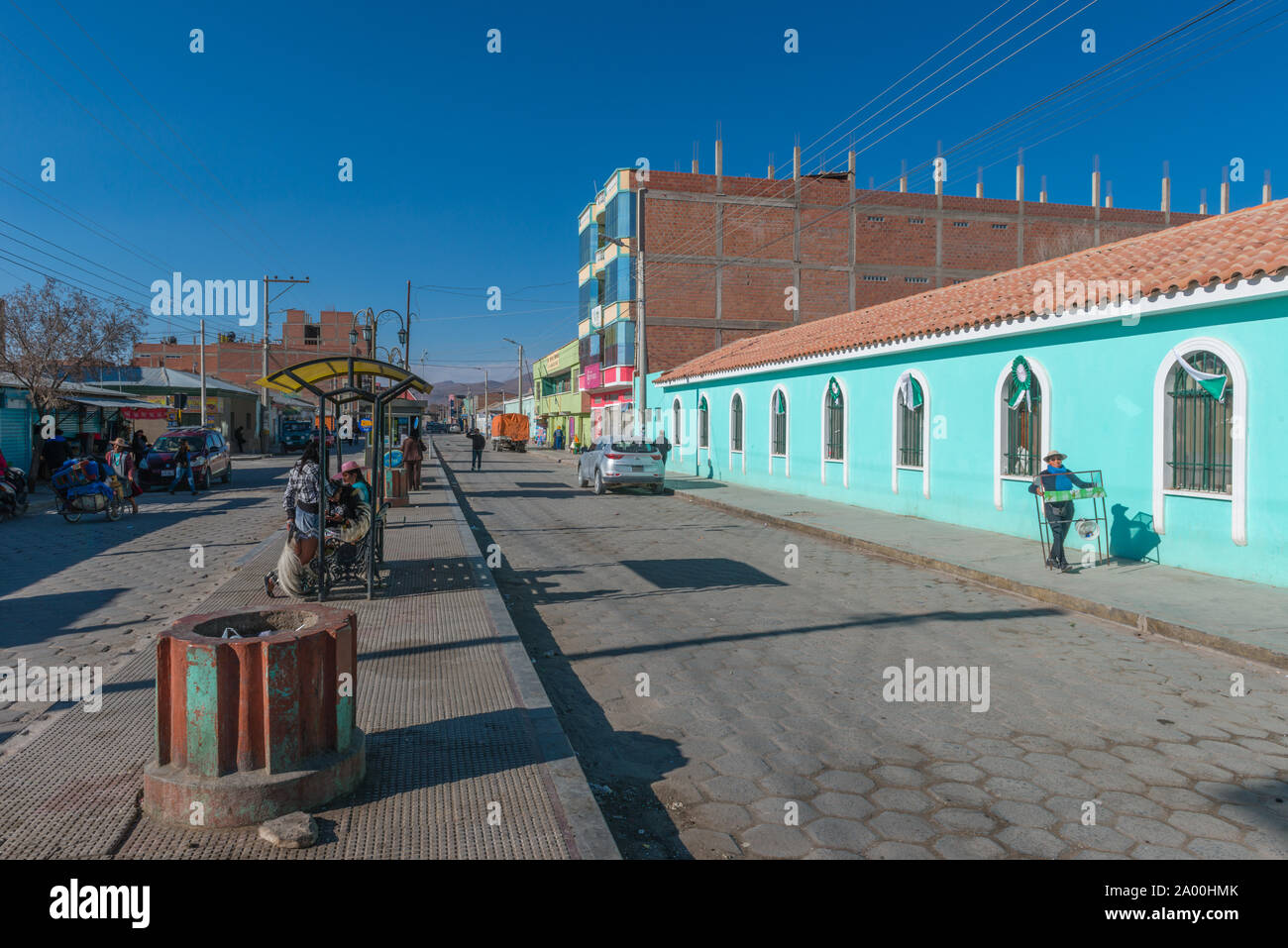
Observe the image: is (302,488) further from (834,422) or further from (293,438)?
(293,438)

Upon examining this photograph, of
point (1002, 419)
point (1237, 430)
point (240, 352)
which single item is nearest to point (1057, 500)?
point (1237, 430)

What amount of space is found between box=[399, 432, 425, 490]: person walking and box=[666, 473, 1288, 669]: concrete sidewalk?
32.0ft

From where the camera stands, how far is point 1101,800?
4273 millimetres

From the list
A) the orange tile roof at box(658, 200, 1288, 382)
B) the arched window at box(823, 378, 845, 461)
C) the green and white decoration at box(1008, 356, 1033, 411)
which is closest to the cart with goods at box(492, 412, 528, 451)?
the orange tile roof at box(658, 200, 1288, 382)

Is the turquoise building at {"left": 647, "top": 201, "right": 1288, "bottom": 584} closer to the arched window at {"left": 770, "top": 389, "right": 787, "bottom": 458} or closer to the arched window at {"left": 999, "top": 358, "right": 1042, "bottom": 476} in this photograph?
the arched window at {"left": 999, "top": 358, "right": 1042, "bottom": 476}

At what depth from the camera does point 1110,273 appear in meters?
12.4

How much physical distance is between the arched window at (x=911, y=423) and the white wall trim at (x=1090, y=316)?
0.73 metres

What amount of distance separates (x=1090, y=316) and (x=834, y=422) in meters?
8.90

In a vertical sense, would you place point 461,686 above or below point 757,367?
below

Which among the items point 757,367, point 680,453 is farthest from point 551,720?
point 680,453

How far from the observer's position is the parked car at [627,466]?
23.5 meters

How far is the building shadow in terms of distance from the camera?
10867 millimetres
